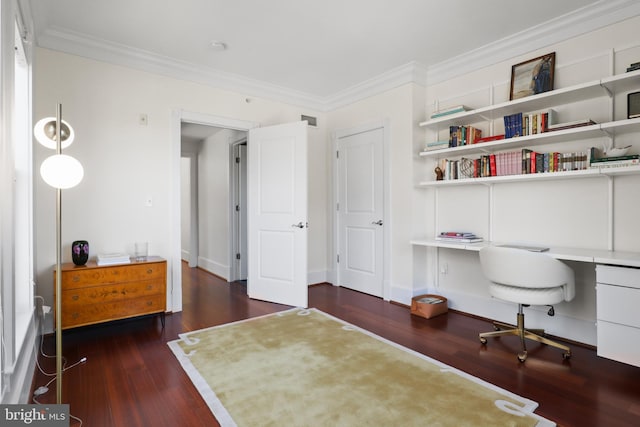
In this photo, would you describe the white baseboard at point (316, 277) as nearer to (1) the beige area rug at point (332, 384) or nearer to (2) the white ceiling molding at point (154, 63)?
(1) the beige area rug at point (332, 384)

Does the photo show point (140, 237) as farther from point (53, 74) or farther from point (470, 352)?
point (470, 352)

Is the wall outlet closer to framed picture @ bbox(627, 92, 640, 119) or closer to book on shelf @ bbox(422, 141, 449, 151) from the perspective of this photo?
book on shelf @ bbox(422, 141, 449, 151)

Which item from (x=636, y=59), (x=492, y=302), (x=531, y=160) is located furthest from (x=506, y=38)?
(x=492, y=302)

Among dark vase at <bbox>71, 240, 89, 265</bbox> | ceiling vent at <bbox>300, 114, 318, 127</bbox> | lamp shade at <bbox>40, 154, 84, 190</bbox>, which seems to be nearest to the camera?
lamp shade at <bbox>40, 154, 84, 190</bbox>

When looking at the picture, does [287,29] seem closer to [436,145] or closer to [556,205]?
[436,145]

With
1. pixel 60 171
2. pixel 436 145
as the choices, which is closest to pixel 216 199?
pixel 436 145

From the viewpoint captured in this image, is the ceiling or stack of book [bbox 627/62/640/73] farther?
the ceiling

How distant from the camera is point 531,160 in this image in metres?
2.90

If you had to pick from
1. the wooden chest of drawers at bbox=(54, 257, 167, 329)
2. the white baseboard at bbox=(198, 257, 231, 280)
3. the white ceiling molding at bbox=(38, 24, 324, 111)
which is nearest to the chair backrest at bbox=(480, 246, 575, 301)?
the wooden chest of drawers at bbox=(54, 257, 167, 329)

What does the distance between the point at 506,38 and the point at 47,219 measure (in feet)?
14.6

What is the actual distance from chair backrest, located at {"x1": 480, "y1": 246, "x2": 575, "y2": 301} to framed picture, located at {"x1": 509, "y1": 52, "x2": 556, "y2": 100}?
59.1 inches

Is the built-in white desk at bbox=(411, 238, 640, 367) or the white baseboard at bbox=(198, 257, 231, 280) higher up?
the built-in white desk at bbox=(411, 238, 640, 367)

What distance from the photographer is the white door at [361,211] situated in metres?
4.23

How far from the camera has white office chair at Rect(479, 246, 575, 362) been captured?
7.89ft
